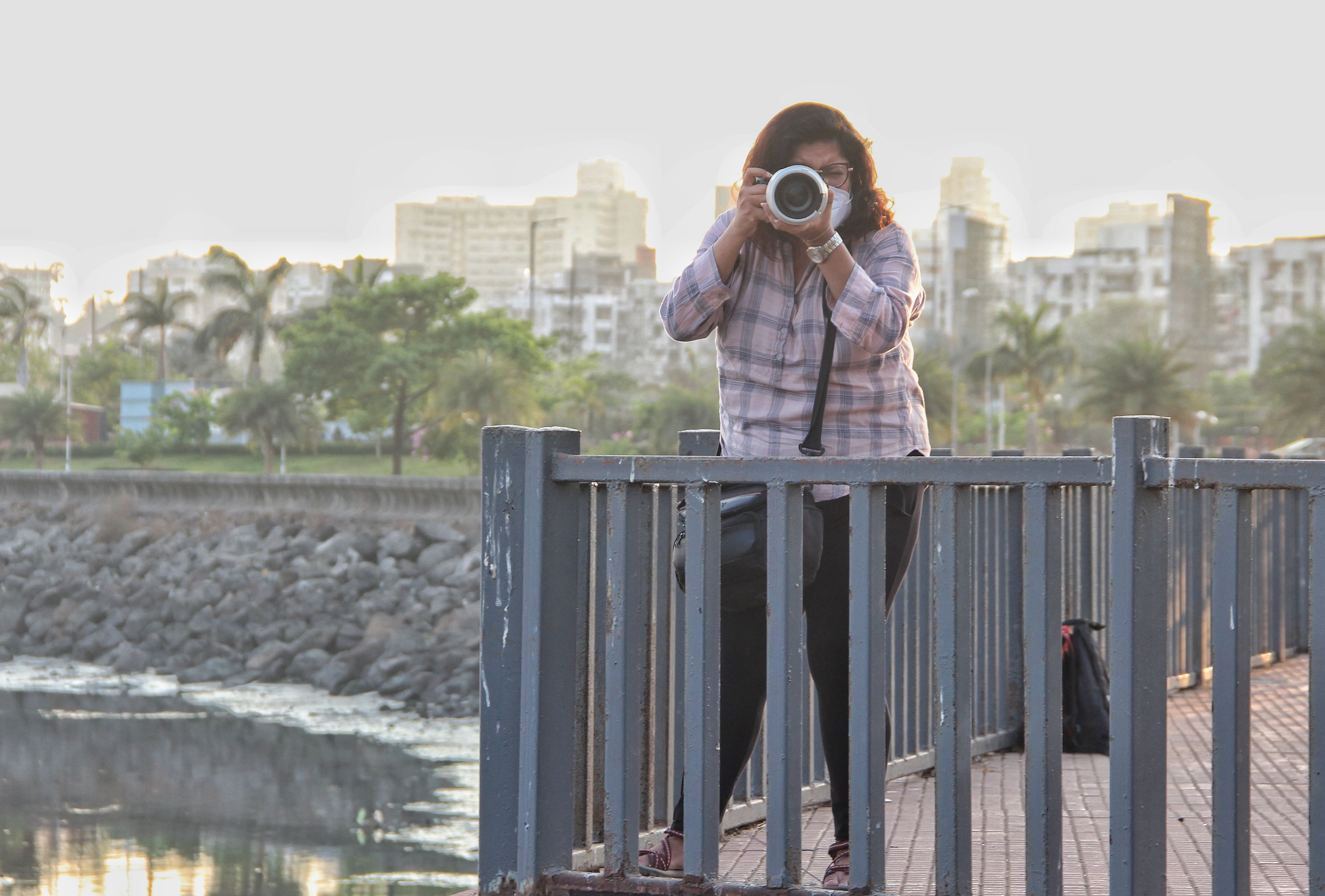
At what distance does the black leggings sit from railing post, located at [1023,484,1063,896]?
1.51ft

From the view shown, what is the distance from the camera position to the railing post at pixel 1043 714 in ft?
7.47

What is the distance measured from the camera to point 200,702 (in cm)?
2525

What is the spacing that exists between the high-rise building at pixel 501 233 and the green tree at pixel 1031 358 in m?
105

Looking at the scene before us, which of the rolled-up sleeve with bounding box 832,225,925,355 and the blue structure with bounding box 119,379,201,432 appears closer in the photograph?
the rolled-up sleeve with bounding box 832,225,925,355

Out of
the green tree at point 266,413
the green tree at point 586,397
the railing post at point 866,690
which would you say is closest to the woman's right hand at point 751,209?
the railing post at point 866,690

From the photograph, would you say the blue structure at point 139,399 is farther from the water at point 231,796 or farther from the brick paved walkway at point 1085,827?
the brick paved walkway at point 1085,827

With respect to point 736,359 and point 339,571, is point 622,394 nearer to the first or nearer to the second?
point 339,571

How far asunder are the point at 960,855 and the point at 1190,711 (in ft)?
12.7

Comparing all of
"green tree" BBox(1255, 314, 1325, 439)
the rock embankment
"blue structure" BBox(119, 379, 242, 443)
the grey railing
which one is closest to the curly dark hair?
the grey railing

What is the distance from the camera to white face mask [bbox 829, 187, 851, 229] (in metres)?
2.79

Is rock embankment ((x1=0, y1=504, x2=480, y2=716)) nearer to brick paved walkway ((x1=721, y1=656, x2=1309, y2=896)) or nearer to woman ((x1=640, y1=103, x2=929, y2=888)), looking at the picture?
brick paved walkway ((x1=721, y1=656, x2=1309, y2=896))

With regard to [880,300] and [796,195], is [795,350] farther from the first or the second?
[796,195]

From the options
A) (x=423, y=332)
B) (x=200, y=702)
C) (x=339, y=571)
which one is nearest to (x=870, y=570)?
(x=200, y=702)

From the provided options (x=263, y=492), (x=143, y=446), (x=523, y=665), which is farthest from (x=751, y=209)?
(x=143, y=446)
